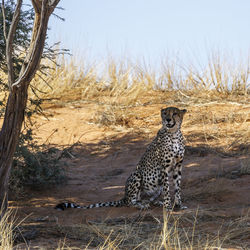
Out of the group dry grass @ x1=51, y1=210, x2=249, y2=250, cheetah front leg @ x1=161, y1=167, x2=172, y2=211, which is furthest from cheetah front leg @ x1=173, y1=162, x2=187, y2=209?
dry grass @ x1=51, y1=210, x2=249, y2=250

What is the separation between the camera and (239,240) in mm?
4086

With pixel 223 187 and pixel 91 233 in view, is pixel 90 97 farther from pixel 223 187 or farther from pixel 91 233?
pixel 91 233

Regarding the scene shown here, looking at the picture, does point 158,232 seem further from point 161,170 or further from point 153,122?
point 153,122

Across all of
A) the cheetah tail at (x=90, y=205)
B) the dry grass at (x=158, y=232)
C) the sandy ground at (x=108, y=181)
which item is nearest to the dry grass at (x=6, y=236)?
the sandy ground at (x=108, y=181)

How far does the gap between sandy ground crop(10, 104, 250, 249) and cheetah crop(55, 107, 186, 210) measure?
6.0 inches

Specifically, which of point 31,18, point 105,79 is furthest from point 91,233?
point 105,79

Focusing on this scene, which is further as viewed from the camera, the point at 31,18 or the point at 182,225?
the point at 31,18

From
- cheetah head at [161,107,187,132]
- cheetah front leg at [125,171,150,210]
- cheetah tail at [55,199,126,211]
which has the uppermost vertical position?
cheetah head at [161,107,187,132]

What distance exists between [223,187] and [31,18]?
134 inches

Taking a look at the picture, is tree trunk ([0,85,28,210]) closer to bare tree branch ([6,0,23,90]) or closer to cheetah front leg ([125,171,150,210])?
bare tree branch ([6,0,23,90])

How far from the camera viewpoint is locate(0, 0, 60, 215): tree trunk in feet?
14.2

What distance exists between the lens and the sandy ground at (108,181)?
207 inches

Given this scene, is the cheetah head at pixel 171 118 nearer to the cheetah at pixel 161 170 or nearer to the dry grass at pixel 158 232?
the cheetah at pixel 161 170

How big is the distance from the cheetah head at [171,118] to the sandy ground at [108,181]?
3.28 ft
